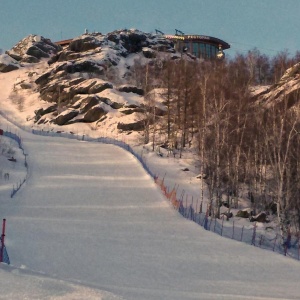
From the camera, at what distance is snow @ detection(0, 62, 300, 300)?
9.77 m

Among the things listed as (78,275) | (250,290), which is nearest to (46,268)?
(78,275)

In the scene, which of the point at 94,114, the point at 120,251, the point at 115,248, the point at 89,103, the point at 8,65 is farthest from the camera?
the point at 8,65

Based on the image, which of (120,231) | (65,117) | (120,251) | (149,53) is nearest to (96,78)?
(65,117)

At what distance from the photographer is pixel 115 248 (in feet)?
54.3

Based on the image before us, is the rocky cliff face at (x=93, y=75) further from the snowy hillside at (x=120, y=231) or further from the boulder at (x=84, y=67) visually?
the snowy hillside at (x=120, y=231)

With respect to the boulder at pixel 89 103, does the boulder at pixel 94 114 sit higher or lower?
lower

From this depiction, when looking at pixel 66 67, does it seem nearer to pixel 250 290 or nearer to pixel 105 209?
pixel 105 209

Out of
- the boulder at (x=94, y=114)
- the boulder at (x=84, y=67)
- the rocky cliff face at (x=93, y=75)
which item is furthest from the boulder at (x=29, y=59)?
the boulder at (x=94, y=114)

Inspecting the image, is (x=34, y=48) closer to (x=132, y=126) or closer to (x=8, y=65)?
(x=8, y=65)

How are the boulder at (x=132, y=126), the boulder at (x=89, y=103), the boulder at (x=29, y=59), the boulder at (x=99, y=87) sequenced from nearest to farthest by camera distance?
the boulder at (x=132, y=126) < the boulder at (x=89, y=103) < the boulder at (x=99, y=87) < the boulder at (x=29, y=59)

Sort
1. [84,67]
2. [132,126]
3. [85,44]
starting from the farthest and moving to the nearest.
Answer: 1. [85,44]
2. [84,67]
3. [132,126]

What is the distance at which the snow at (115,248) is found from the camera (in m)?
9.77

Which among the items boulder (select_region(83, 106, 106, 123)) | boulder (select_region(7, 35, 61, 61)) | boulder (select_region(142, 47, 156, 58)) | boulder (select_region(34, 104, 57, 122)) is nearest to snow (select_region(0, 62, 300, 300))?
boulder (select_region(83, 106, 106, 123))

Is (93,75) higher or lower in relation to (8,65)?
lower
